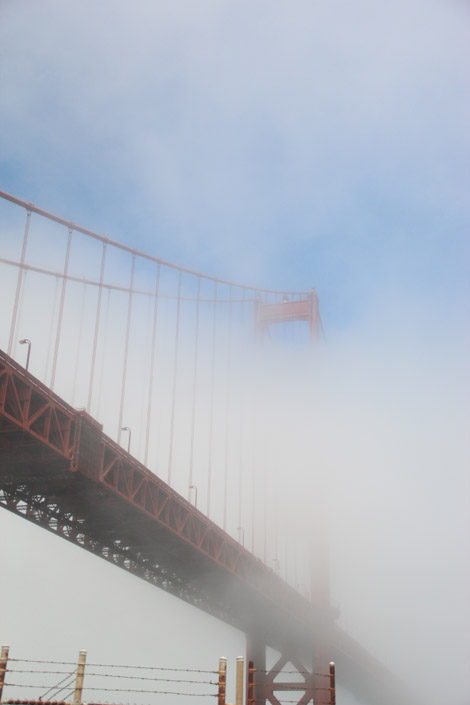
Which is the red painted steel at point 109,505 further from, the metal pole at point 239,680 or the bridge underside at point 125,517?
the metal pole at point 239,680

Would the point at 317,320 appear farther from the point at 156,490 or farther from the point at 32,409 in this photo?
the point at 32,409

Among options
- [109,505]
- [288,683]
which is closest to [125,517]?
[109,505]

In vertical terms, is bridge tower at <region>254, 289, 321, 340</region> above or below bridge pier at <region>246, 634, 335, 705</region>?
above

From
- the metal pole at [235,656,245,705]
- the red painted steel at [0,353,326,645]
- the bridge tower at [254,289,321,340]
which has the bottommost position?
the metal pole at [235,656,245,705]

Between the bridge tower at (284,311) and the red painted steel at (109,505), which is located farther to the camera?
the bridge tower at (284,311)

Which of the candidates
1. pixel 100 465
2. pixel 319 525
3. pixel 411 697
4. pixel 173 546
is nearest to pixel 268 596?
pixel 319 525

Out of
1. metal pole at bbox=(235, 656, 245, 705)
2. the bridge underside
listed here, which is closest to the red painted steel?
the bridge underside

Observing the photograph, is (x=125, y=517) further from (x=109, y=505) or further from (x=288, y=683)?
(x=288, y=683)

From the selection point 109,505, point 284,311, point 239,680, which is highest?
point 284,311

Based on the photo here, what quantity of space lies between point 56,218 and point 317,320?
26.7 metres

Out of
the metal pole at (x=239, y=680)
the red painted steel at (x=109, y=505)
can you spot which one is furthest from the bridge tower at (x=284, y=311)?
the metal pole at (x=239, y=680)

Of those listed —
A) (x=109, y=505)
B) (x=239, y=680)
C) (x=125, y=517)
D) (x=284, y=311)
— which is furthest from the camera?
(x=284, y=311)

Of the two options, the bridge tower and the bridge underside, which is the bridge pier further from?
the bridge tower

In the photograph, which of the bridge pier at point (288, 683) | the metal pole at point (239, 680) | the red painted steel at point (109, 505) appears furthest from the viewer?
the bridge pier at point (288, 683)
